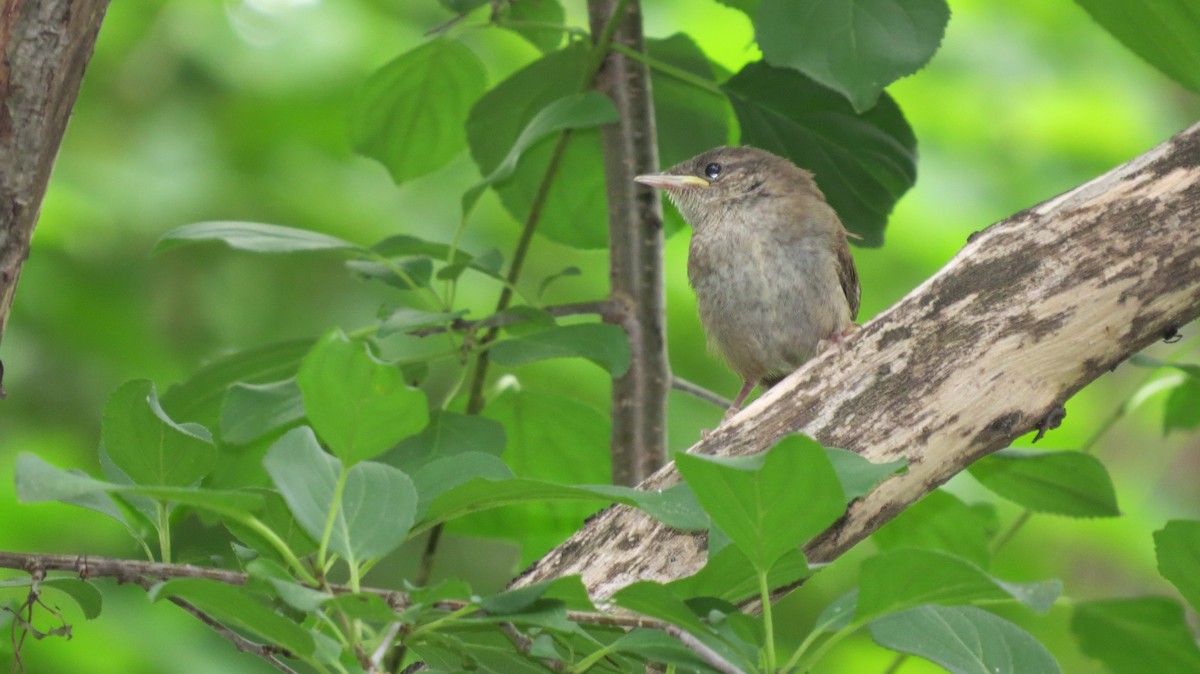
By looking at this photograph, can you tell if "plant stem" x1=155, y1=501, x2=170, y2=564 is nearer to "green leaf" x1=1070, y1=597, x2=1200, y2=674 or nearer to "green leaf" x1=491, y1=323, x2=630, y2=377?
"green leaf" x1=491, y1=323, x2=630, y2=377

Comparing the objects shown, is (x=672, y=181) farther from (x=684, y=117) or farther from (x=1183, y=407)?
(x=1183, y=407)

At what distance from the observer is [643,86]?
3.85 meters

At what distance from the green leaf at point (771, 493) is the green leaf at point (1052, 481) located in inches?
66.6

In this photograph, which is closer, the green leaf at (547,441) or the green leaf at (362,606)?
the green leaf at (362,606)

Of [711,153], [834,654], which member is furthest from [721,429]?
[834,654]

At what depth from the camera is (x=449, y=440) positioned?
2988mm

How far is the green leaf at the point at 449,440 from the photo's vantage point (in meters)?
2.96

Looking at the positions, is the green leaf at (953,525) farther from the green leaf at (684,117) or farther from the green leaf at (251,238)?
the green leaf at (251,238)

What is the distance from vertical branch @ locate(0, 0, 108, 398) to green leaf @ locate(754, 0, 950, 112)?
146 centimetres

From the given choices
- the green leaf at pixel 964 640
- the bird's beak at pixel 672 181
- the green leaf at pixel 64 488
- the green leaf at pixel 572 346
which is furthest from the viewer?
the bird's beak at pixel 672 181

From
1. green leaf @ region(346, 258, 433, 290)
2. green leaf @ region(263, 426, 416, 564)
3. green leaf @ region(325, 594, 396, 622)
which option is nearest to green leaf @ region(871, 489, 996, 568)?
green leaf @ region(346, 258, 433, 290)

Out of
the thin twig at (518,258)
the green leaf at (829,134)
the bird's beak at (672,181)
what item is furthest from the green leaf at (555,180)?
the green leaf at (829,134)

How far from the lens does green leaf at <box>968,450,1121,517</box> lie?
313 cm

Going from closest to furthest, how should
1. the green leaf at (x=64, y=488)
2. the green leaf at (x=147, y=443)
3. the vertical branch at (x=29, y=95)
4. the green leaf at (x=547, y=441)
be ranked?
1. the green leaf at (x=64, y=488)
2. the green leaf at (x=147, y=443)
3. the vertical branch at (x=29, y=95)
4. the green leaf at (x=547, y=441)
